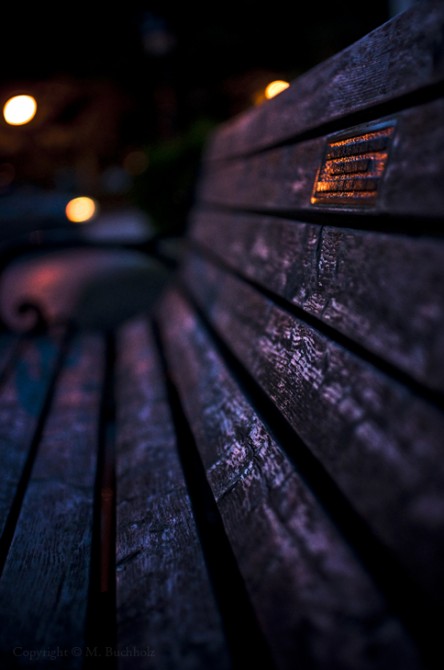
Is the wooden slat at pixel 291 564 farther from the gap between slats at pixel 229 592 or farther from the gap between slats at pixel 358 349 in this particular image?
the gap between slats at pixel 358 349

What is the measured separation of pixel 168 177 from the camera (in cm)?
420

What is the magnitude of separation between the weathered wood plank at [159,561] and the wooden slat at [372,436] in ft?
0.96

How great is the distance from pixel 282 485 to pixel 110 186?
52.1ft

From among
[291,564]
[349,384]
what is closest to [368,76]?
[349,384]

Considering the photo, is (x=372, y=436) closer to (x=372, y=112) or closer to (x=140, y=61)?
(x=372, y=112)

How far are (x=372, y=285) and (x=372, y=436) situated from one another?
8.8 inches

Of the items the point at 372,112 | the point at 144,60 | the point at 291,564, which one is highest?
the point at 144,60

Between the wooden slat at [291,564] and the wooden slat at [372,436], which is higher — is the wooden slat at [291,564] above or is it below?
below

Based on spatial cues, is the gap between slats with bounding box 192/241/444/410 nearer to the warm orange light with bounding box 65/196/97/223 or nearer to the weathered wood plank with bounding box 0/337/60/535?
the weathered wood plank with bounding box 0/337/60/535

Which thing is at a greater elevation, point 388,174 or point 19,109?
point 19,109

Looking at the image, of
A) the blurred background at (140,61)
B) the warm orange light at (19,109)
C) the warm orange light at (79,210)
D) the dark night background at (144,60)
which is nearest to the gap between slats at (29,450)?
the warm orange light at (19,109)

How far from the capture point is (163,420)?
1.22 metres

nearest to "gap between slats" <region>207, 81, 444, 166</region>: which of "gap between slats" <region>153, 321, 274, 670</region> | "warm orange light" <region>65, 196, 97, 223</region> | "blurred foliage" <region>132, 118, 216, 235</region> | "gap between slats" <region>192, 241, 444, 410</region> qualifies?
"gap between slats" <region>192, 241, 444, 410</region>

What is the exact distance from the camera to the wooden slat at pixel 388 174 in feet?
1.75
